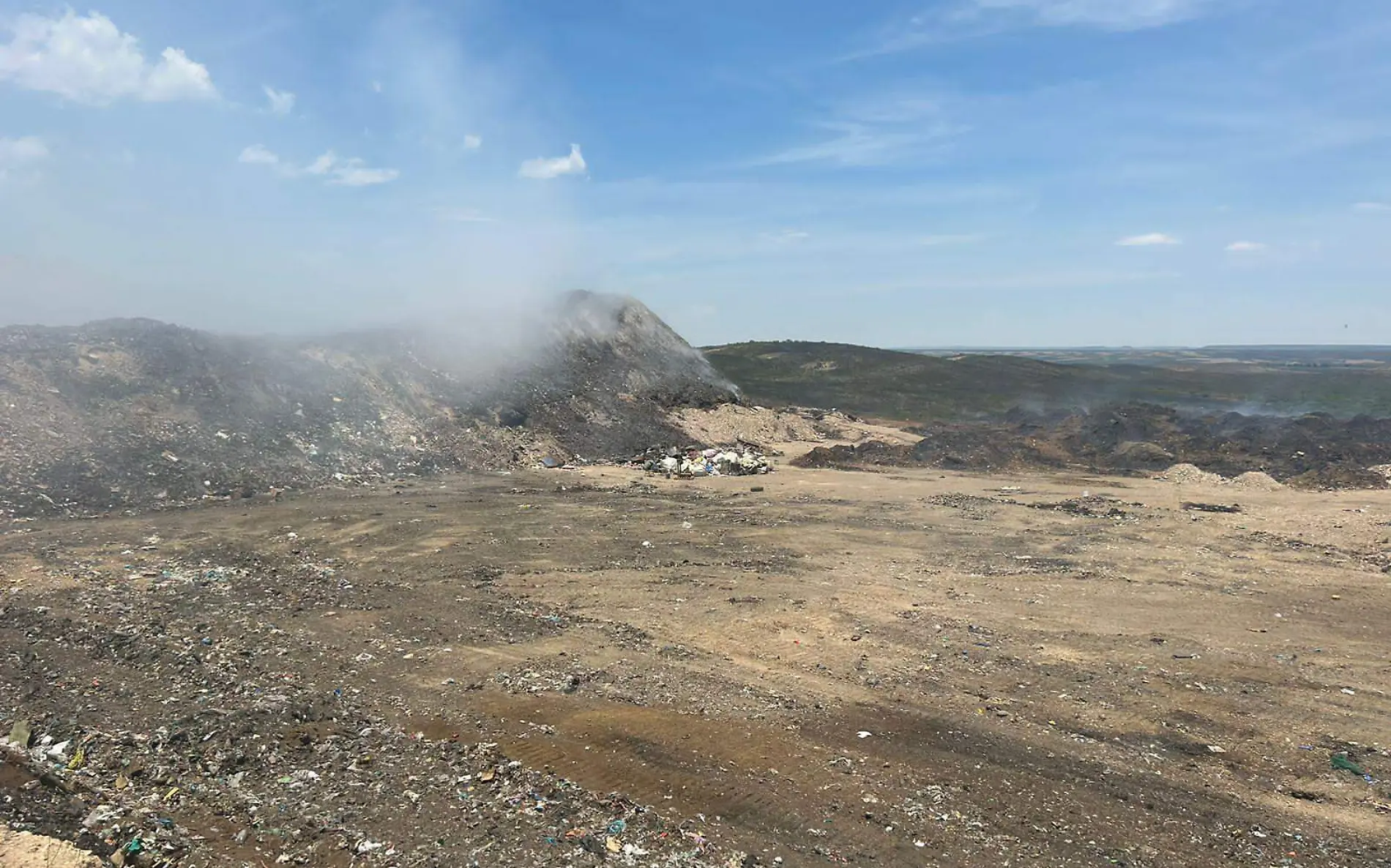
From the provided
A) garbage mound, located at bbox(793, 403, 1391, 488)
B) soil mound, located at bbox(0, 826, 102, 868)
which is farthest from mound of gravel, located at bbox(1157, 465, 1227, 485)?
soil mound, located at bbox(0, 826, 102, 868)

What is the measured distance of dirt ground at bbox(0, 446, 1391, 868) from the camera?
5398 mm

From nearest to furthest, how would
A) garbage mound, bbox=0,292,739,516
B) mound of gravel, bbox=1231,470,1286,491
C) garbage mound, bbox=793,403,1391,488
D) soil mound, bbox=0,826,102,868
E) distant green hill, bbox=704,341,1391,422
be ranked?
soil mound, bbox=0,826,102,868
garbage mound, bbox=0,292,739,516
mound of gravel, bbox=1231,470,1286,491
garbage mound, bbox=793,403,1391,488
distant green hill, bbox=704,341,1391,422

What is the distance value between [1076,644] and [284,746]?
28.3 feet

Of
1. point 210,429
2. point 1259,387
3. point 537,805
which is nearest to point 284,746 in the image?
point 537,805

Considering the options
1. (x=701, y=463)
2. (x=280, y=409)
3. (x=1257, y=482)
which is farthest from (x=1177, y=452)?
(x=280, y=409)

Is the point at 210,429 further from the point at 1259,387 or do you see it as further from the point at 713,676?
the point at 1259,387

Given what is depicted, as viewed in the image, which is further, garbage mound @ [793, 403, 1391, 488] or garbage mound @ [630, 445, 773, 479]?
garbage mound @ [630, 445, 773, 479]

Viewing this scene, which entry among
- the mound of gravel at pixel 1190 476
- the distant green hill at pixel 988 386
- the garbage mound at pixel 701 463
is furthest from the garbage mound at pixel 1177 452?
the distant green hill at pixel 988 386

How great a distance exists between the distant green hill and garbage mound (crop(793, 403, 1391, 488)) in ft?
45.8

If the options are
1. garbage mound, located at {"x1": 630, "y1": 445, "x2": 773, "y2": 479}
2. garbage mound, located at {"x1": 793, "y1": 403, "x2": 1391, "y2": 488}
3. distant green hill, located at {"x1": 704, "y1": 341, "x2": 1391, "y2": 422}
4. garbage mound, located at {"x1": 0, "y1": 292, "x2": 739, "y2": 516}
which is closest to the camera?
garbage mound, located at {"x1": 0, "y1": 292, "x2": 739, "y2": 516}

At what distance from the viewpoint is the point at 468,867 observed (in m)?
4.96

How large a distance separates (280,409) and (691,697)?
1986cm

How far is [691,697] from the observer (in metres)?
7.67

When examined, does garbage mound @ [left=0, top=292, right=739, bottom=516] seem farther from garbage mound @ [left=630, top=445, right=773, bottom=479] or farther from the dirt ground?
the dirt ground
